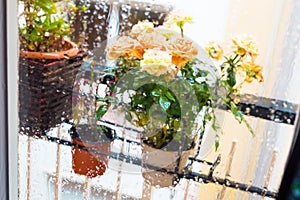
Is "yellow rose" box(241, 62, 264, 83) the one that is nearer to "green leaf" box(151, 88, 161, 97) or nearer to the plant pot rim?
"green leaf" box(151, 88, 161, 97)

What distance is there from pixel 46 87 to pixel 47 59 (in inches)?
3.6

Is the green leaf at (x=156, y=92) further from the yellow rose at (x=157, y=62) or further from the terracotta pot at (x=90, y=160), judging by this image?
the terracotta pot at (x=90, y=160)

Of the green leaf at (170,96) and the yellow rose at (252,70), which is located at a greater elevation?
the yellow rose at (252,70)

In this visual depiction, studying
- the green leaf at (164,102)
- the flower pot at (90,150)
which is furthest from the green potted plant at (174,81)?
the flower pot at (90,150)

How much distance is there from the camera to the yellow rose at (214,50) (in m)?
0.91

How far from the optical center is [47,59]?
1.09 metres

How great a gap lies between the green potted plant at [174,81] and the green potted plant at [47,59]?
0.17m

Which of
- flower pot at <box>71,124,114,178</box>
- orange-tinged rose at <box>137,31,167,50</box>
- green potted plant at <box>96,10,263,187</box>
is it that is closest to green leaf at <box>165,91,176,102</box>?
green potted plant at <box>96,10,263,187</box>

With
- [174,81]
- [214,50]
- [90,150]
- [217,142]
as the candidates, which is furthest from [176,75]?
[90,150]

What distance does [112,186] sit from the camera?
111cm

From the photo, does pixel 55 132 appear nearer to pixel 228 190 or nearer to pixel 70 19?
pixel 70 19

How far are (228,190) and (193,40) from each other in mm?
436

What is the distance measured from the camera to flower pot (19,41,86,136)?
3.55 feet

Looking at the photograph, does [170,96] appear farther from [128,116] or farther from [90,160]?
[90,160]
